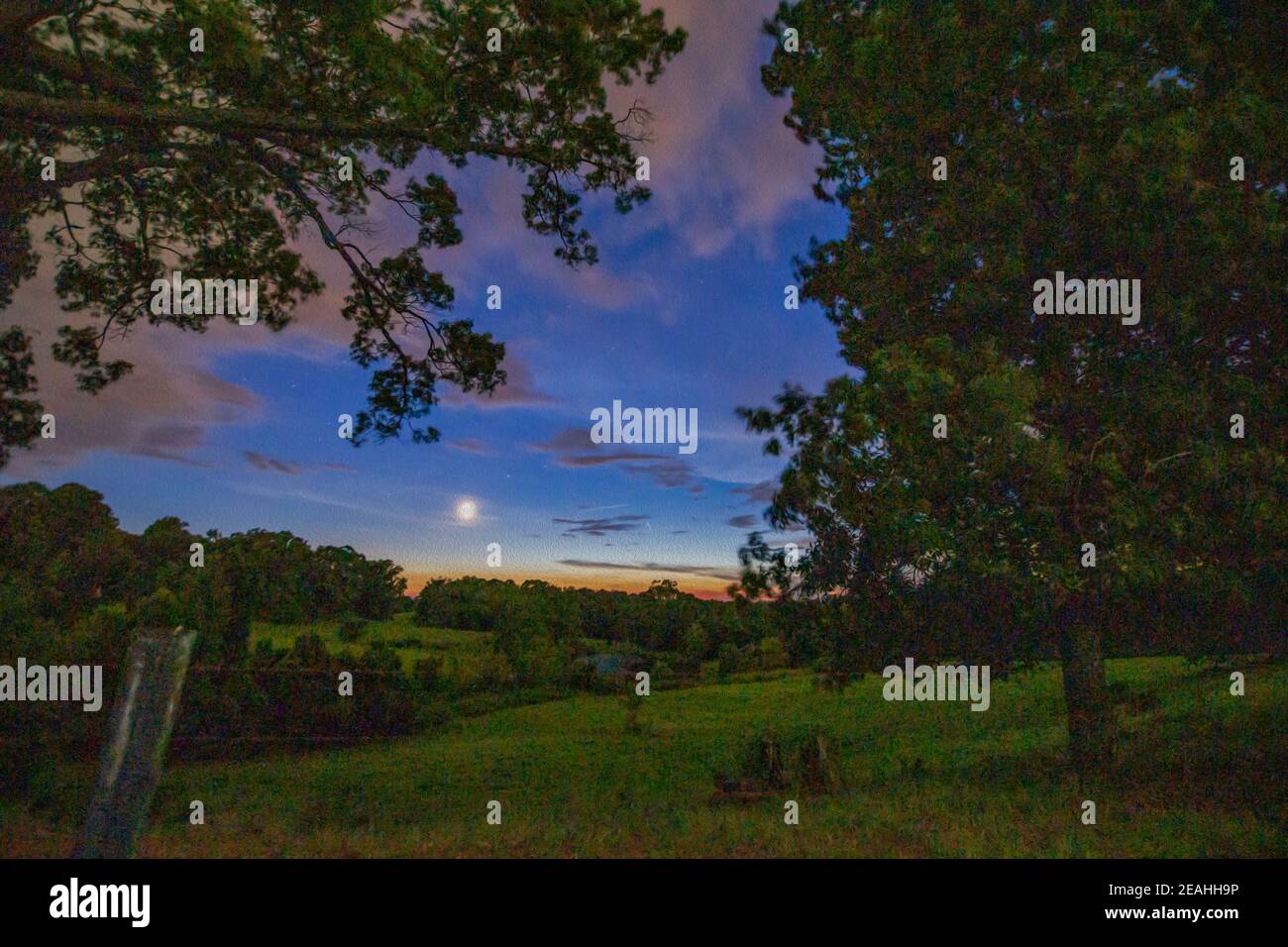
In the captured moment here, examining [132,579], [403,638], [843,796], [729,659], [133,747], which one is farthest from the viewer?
[403,638]

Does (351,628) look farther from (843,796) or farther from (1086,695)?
(1086,695)

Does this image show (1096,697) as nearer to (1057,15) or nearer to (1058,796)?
(1058,796)

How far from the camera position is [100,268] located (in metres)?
10.9

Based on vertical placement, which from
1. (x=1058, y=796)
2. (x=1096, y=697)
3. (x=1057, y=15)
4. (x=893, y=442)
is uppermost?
(x=1057, y=15)

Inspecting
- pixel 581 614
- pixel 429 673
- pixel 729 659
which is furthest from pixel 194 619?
pixel 729 659

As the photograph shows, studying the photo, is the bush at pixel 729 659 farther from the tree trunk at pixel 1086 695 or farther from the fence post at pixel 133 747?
the fence post at pixel 133 747

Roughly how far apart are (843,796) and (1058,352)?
7.82 metres

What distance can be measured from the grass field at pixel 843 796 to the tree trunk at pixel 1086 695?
0.42m

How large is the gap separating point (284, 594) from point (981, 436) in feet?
77.6

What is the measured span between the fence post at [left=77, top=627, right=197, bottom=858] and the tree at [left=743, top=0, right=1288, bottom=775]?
7340 millimetres

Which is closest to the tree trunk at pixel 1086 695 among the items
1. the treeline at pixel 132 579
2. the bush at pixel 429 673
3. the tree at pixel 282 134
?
the tree at pixel 282 134

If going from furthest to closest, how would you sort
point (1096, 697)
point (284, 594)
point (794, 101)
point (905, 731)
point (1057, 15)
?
1. point (284, 594)
2. point (905, 731)
3. point (794, 101)
4. point (1096, 697)
5. point (1057, 15)

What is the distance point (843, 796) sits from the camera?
31.8 ft
